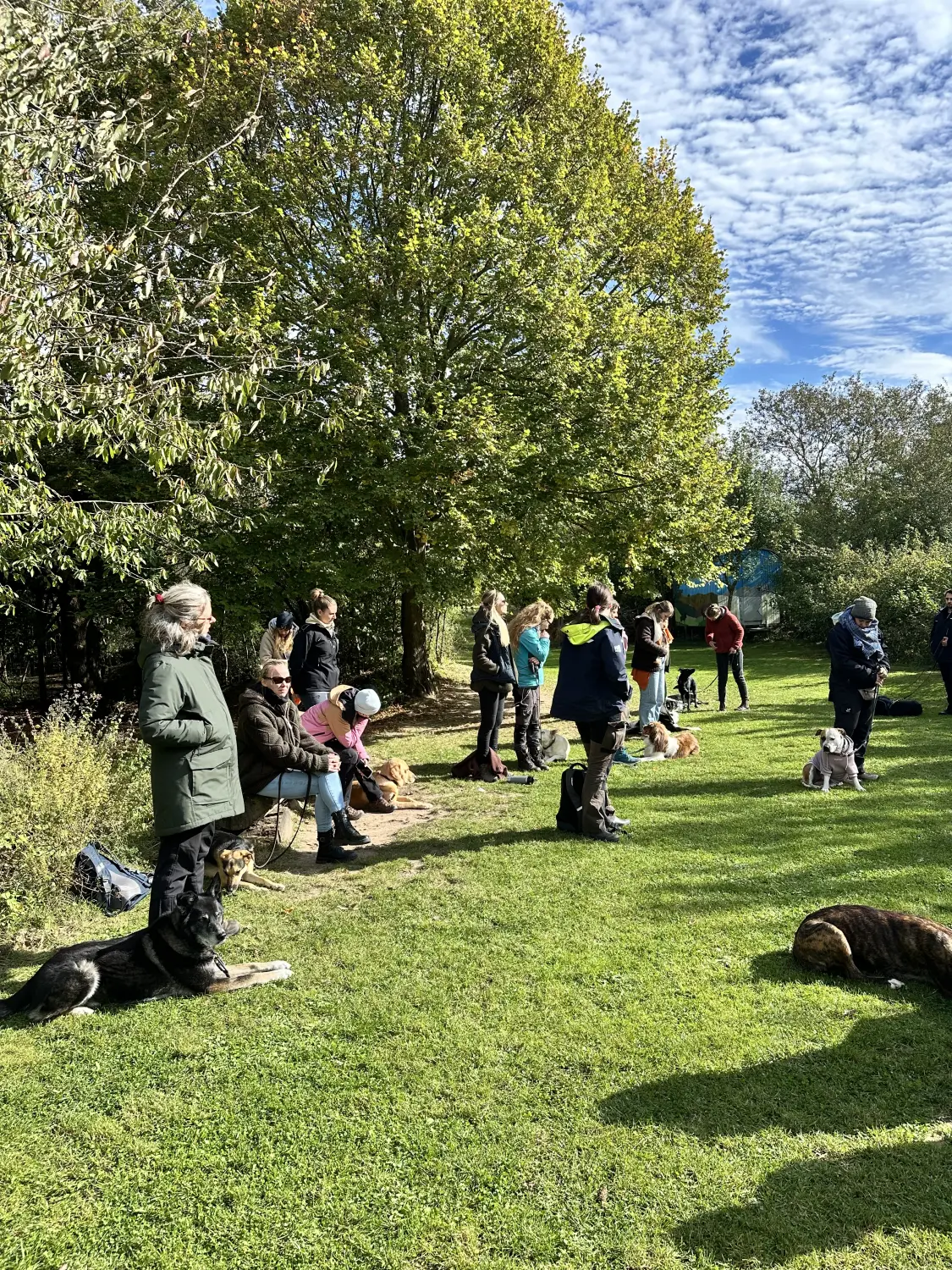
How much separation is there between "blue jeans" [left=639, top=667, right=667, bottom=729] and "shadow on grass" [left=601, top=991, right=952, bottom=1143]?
6.97 meters

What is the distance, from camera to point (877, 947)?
4.14 meters

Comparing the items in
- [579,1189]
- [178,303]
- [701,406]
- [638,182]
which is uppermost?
[638,182]

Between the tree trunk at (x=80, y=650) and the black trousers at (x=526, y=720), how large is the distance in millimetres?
9025

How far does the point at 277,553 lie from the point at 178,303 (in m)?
7.16

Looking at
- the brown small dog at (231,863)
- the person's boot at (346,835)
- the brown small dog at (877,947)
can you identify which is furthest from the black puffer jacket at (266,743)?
the brown small dog at (877,947)

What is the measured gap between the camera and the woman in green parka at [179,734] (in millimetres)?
4098

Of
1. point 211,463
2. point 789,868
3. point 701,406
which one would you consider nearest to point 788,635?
point 701,406

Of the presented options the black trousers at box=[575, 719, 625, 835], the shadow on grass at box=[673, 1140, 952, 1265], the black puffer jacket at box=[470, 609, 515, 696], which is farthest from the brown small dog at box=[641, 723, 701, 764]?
the shadow on grass at box=[673, 1140, 952, 1265]

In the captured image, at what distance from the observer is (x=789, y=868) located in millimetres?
5781

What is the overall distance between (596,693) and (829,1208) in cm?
403

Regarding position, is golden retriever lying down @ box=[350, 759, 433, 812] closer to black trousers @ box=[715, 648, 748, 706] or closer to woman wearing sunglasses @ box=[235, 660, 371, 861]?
woman wearing sunglasses @ box=[235, 660, 371, 861]

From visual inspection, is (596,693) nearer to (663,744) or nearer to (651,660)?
(663,744)

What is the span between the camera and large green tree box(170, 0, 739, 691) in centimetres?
1128

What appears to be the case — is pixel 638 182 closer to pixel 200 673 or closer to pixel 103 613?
pixel 103 613
